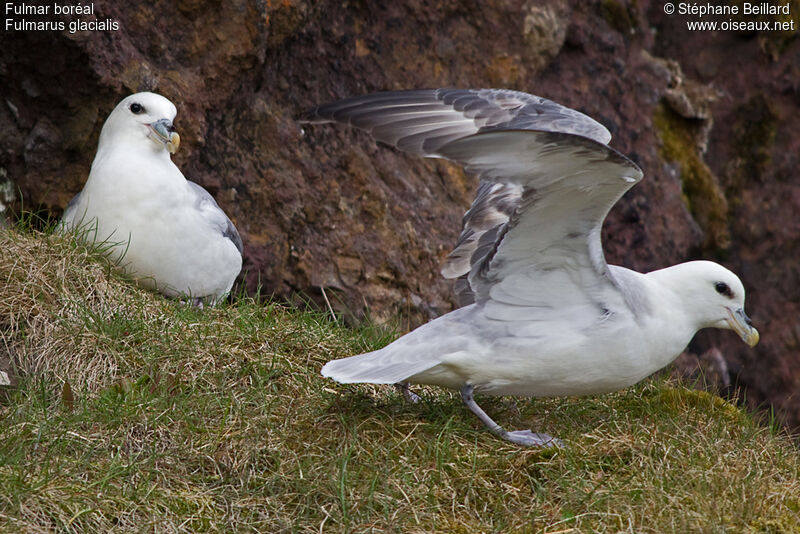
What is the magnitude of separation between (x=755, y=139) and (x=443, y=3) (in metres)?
2.58

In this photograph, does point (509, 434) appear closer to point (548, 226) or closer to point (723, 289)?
point (548, 226)

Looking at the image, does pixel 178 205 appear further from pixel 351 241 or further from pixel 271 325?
pixel 351 241

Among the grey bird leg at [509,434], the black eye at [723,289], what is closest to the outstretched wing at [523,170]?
the grey bird leg at [509,434]

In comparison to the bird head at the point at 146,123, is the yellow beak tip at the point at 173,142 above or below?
below

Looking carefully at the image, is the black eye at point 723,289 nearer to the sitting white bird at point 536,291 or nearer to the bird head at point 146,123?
the sitting white bird at point 536,291

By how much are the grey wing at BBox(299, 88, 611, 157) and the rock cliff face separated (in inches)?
66.2

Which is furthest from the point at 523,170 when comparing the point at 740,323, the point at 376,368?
the point at 740,323

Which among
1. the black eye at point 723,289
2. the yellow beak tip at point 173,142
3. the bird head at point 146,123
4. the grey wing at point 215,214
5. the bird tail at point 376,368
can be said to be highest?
the bird head at point 146,123

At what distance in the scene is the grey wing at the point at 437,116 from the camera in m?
3.34

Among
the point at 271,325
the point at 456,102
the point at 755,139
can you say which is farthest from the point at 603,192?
the point at 755,139

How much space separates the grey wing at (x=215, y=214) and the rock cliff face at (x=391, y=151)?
0.44m

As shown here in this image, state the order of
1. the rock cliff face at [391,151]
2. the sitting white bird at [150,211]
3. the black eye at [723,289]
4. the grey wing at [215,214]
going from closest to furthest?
the black eye at [723,289] < the sitting white bird at [150,211] < the grey wing at [215,214] < the rock cliff face at [391,151]

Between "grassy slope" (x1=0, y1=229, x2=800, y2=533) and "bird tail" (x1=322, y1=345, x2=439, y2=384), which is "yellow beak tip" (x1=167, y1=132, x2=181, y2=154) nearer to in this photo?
"grassy slope" (x1=0, y1=229, x2=800, y2=533)

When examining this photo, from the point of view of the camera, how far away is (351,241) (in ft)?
18.3
